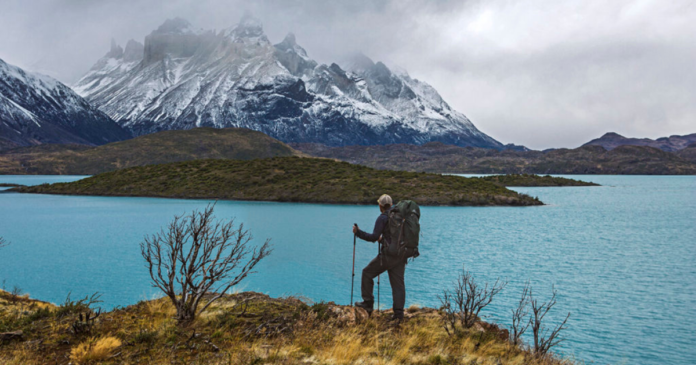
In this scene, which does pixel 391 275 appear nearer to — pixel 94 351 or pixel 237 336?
pixel 237 336

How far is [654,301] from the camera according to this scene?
62.8 feet

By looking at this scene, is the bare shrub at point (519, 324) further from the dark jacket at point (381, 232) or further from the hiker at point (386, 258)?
the dark jacket at point (381, 232)

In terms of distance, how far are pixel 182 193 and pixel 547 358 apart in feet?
246

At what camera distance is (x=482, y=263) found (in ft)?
88.4

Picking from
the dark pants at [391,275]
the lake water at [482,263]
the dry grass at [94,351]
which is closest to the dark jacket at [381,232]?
the dark pants at [391,275]

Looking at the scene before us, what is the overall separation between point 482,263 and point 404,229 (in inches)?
760

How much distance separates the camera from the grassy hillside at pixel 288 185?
232ft

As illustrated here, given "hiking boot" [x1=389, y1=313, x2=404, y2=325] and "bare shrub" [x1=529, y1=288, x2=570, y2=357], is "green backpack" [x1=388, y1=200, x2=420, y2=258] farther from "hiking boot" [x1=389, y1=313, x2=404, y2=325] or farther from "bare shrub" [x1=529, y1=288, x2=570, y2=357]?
"bare shrub" [x1=529, y1=288, x2=570, y2=357]

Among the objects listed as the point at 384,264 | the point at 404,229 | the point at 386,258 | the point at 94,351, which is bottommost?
the point at 94,351

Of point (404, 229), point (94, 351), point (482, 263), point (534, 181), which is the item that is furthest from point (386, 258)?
point (534, 181)

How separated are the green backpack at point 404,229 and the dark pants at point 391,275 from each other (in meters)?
0.31

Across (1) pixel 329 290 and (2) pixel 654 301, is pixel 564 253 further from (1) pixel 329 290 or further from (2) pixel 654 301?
(1) pixel 329 290

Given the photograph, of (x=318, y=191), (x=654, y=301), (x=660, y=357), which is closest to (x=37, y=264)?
(x=660, y=357)

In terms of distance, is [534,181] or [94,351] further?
[534,181]
